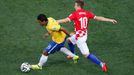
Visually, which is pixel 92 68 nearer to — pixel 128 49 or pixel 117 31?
pixel 128 49

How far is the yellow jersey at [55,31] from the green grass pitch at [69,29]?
0.83m

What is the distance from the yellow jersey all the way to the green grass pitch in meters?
0.83

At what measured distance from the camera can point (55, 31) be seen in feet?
34.0

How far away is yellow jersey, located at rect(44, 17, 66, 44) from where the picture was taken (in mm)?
10242

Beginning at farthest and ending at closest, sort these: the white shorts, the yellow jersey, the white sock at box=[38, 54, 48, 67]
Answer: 1. the white sock at box=[38, 54, 48, 67]
2. the white shorts
3. the yellow jersey

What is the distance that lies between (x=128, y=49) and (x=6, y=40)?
3.81m

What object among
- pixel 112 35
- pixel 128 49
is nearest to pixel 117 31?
pixel 112 35

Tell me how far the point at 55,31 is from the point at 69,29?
2.73 meters

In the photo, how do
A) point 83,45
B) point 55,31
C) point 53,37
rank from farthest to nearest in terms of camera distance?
point 53,37 < point 83,45 < point 55,31

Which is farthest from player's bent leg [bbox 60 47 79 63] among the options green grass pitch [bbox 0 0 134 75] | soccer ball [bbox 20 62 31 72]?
soccer ball [bbox 20 62 31 72]

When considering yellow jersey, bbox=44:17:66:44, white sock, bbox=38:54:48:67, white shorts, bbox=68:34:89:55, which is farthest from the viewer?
white sock, bbox=38:54:48:67

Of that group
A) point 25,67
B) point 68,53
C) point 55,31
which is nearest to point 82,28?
point 55,31

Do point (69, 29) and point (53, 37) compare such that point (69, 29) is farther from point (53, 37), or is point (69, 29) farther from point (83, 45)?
point (83, 45)

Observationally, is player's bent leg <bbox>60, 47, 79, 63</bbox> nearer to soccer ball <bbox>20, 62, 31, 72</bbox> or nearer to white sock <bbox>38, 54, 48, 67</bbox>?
white sock <bbox>38, 54, 48, 67</bbox>
